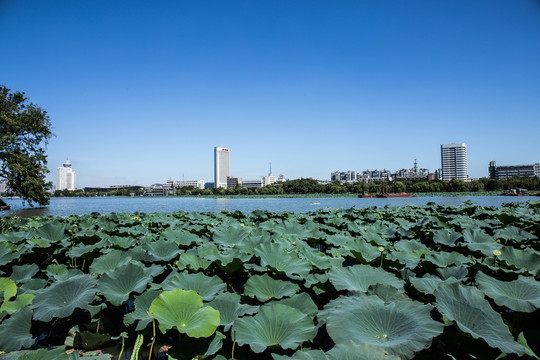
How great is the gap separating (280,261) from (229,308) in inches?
27.4

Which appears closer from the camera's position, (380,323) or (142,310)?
(380,323)

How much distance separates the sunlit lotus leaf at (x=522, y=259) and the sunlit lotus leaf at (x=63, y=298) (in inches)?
105

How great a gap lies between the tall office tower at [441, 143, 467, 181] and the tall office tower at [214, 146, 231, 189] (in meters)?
130

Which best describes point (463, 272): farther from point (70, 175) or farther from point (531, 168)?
point (70, 175)

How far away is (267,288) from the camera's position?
5.15ft

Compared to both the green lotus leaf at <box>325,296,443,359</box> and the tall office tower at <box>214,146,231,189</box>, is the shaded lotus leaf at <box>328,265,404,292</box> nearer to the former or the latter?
the green lotus leaf at <box>325,296,443,359</box>

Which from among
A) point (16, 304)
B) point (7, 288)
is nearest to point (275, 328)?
point (16, 304)

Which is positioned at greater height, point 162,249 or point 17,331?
point 162,249

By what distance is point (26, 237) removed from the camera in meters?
3.44

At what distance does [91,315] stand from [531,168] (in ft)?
677

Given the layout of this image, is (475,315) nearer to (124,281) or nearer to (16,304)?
(124,281)

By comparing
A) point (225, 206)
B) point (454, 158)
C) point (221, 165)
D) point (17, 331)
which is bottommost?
point (225, 206)

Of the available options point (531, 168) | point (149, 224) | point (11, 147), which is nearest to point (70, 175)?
point (11, 147)

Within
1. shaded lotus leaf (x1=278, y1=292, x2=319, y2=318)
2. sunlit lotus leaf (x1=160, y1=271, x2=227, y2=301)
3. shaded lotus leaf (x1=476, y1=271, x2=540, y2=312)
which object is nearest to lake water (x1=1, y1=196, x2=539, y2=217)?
sunlit lotus leaf (x1=160, y1=271, x2=227, y2=301)
